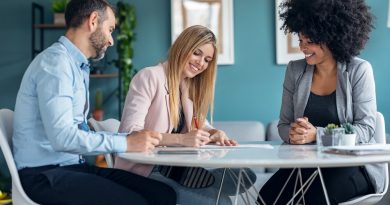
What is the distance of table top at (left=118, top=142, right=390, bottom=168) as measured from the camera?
4.69 feet

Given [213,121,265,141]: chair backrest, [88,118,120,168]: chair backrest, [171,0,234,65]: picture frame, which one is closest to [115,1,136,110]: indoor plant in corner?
[171,0,234,65]: picture frame

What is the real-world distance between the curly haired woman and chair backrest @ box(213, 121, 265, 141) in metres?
1.50

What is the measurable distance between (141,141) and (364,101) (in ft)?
3.25

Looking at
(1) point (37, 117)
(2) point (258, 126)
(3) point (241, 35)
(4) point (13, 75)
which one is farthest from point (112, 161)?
(4) point (13, 75)

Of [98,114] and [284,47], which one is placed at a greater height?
[284,47]

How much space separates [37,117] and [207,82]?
2.90 ft

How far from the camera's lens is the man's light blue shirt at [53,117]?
170 centimetres

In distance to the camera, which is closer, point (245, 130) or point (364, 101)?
point (364, 101)

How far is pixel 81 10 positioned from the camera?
1.97m

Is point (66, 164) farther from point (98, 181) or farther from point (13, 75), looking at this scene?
point (13, 75)

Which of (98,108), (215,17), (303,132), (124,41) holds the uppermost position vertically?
(215,17)

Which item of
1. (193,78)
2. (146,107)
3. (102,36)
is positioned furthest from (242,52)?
(102,36)

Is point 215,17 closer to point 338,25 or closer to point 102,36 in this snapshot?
point 338,25

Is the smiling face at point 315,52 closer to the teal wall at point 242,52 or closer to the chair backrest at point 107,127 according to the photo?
the chair backrest at point 107,127
